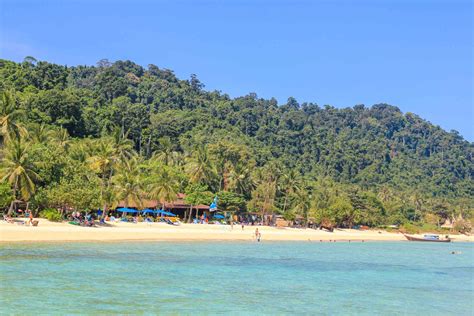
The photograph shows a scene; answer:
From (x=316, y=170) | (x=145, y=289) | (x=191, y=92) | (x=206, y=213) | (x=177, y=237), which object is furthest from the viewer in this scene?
(x=191, y=92)

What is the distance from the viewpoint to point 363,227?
9562 centimetres

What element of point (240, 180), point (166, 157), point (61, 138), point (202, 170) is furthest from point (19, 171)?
point (166, 157)

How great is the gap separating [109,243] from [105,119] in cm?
5846

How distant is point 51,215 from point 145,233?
838 centimetres

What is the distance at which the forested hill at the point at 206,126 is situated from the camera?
3472 inches

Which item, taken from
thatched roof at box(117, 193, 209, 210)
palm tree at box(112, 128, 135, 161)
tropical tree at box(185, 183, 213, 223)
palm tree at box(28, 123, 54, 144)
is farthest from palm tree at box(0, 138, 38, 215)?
tropical tree at box(185, 183, 213, 223)

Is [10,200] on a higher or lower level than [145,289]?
higher

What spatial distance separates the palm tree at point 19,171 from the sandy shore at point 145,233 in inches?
113

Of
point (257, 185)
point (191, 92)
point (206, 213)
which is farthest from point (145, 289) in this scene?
point (191, 92)

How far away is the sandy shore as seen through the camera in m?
36.3

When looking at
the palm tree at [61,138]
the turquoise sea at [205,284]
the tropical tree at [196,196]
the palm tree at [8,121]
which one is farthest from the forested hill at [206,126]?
the turquoise sea at [205,284]

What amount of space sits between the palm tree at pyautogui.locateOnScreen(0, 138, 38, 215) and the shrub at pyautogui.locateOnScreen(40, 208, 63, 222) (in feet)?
8.87

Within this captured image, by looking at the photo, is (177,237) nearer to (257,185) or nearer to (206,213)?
(206,213)

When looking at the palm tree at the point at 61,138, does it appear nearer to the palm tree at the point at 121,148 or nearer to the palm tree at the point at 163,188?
the palm tree at the point at 121,148
